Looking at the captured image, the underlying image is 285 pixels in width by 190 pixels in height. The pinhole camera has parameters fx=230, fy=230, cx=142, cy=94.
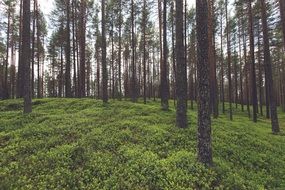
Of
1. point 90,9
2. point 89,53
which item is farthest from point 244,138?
point 89,53

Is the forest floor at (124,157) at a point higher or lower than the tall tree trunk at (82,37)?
lower

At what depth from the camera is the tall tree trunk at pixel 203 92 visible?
25.6ft

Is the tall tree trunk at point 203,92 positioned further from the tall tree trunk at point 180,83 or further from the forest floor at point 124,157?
the tall tree trunk at point 180,83

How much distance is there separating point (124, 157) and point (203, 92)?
141 inches

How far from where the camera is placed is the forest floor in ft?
22.7

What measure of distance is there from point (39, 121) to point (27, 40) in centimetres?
517

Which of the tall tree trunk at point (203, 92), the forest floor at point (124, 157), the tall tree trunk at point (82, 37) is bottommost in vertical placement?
the forest floor at point (124, 157)

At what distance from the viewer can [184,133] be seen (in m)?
10.8

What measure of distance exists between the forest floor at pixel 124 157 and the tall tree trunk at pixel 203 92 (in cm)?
50

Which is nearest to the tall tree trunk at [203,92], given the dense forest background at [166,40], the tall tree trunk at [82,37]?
the dense forest background at [166,40]

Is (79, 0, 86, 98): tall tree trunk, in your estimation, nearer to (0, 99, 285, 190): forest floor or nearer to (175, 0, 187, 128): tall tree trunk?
(0, 99, 285, 190): forest floor

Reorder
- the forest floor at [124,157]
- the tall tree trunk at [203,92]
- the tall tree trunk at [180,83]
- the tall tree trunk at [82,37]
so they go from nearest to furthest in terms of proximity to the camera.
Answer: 1. the forest floor at [124,157]
2. the tall tree trunk at [203,92]
3. the tall tree trunk at [180,83]
4. the tall tree trunk at [82,37]

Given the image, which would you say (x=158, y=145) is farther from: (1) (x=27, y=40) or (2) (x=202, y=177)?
(1) (x=27, y=40)

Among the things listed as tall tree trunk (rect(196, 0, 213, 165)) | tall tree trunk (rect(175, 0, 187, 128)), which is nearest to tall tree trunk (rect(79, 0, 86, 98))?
tall tree trunk (rect(175, 0, 187, 128))
